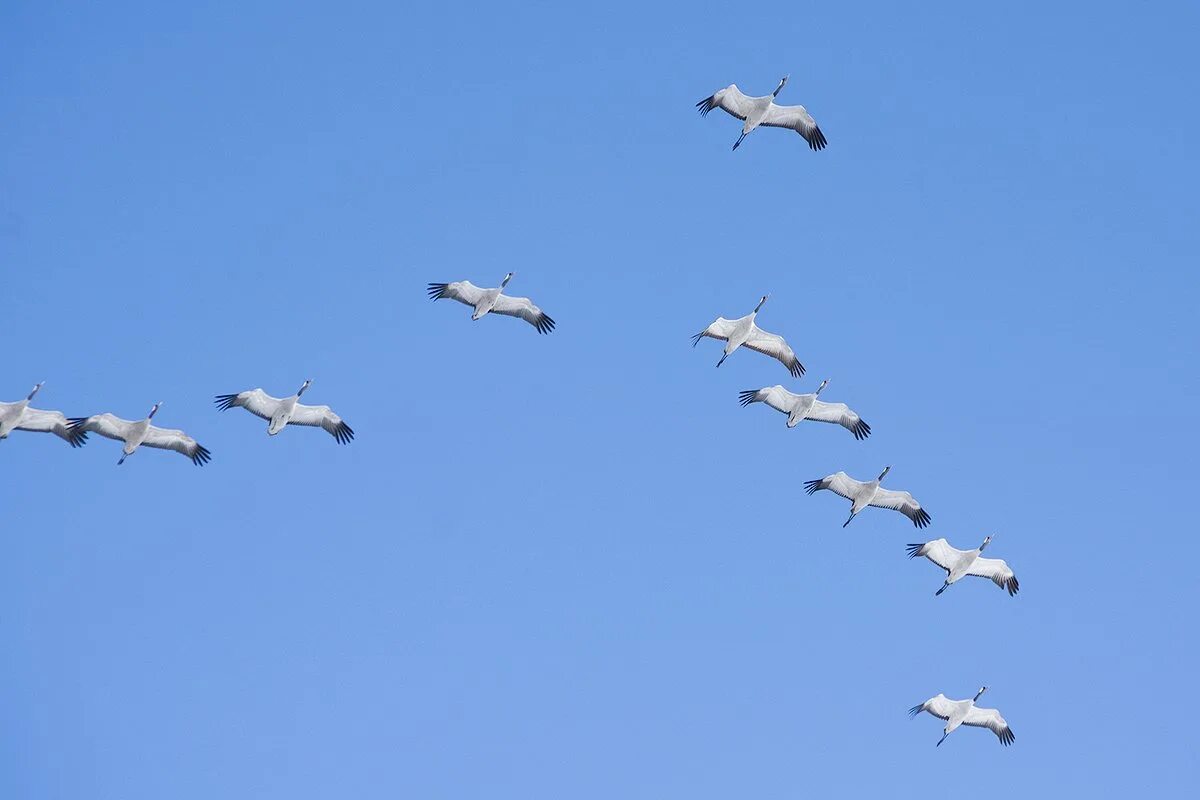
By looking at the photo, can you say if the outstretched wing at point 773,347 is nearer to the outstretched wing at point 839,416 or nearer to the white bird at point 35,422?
the outstretched wing at point 839,416

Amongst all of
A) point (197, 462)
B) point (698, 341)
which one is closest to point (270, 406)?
point (197, 462)

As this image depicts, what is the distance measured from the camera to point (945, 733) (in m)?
49.1

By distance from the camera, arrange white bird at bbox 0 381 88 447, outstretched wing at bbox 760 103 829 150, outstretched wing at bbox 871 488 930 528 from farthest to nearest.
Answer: outstretched wing at bbox 871 488 930 528 → outstretched wing at bbox 760 103 829 150 → white bird at bbox 0 381 88 447

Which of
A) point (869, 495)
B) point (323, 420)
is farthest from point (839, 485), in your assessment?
point (323, 420)

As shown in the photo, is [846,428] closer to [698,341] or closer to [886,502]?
[886,502]

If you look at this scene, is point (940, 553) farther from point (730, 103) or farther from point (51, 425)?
point (51, 425)

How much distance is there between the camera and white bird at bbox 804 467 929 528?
47.0m

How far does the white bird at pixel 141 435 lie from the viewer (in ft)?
145

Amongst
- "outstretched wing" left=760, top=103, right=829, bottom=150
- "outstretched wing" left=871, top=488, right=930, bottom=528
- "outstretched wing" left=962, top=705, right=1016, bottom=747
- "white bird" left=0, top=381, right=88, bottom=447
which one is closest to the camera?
"white bird" left=0, top=381, right=88, bottom=447

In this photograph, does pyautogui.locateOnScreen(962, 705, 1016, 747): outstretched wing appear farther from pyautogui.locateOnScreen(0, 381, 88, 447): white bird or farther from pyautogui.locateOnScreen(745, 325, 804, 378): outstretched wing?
pyautogui.locateOnScreen(0, 381, 88, 447): white bird

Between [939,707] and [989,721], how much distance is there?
7.07ft

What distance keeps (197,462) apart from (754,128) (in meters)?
18.2

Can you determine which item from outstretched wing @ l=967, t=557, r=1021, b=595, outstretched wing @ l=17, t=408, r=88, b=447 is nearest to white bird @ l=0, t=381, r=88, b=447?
outstretched wing @ l=17, t=408, r=88, b=447

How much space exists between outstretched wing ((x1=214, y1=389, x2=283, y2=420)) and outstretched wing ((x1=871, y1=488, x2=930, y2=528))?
17.3 m
